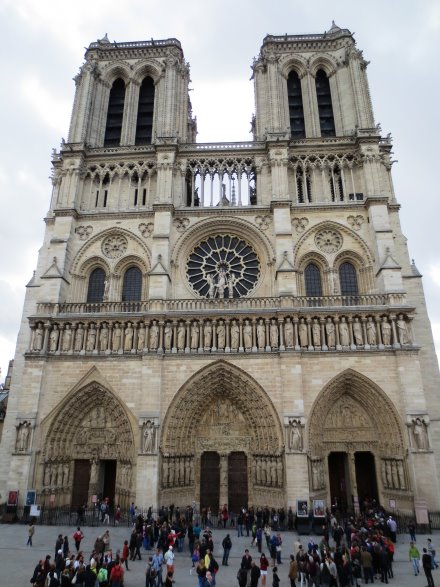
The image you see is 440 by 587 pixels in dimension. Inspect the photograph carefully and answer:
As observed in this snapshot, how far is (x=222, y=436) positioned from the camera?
65.0 ft

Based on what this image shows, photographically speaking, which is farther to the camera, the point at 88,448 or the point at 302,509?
the point at 88,448

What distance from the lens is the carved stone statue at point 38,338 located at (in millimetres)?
20219

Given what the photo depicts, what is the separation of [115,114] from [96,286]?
12.5 meters

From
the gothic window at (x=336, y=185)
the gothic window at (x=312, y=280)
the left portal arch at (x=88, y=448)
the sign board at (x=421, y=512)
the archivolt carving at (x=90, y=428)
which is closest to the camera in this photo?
the sign board at (x=421, y=512)

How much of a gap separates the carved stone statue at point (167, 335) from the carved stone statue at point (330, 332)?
739cm

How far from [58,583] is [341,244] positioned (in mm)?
19343

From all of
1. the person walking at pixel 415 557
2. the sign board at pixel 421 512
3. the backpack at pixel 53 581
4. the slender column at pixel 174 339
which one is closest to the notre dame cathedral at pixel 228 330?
the slender column at pixel 174 339

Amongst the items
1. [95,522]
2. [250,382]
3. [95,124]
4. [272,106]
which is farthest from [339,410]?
[95,124]

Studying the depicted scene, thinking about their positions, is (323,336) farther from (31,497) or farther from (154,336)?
(31,497)

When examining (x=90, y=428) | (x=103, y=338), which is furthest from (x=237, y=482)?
(x=103, y=338)

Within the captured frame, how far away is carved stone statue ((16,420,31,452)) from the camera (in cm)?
1855

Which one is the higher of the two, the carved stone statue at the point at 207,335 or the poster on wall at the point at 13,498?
the carved stone statue at the point at 207,335

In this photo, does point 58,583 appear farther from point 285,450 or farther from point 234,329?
point 234,329

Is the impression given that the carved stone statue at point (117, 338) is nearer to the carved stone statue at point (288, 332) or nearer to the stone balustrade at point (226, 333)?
the stone balustrade at point (226, 333)
